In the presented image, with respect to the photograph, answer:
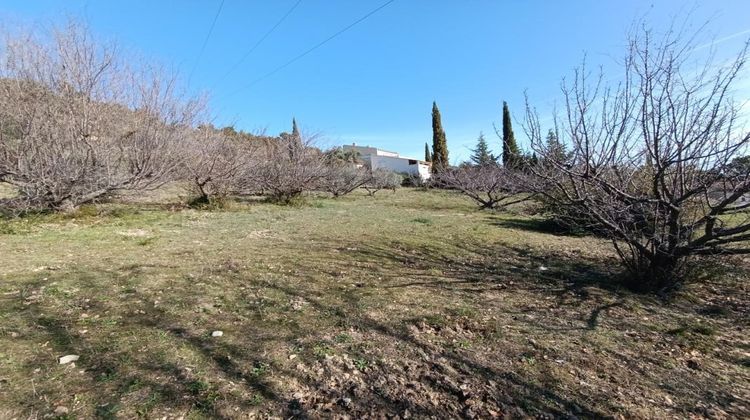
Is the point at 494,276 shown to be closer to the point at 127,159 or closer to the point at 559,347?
the point at 559,347

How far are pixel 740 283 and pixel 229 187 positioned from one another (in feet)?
43.2

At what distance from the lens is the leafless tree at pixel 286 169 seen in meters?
15.3

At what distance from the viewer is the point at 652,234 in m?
4.16

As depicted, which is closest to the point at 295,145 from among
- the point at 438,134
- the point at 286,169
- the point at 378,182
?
the point at 286,169

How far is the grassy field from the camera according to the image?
2.01 metres

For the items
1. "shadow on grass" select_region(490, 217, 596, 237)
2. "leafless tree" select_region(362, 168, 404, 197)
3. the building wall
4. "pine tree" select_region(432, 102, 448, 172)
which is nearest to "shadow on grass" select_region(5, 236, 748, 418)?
"shadow on grass" select_region(490, 217, 596, 237)

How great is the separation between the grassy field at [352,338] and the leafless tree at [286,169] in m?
9.89

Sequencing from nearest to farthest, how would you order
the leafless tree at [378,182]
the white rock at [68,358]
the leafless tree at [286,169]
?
the white rock at [68,358] → the leafless tree at [286,169] → the leafless tree at [378,182]

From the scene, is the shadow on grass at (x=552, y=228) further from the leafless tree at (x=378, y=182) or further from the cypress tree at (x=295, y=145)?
the leafless tree at (x=378, y=182)

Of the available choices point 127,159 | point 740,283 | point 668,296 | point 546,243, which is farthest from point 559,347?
point 127,159

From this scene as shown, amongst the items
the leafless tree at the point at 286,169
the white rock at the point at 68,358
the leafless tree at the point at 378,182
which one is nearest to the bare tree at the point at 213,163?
the leafless tree at the point at 286,169

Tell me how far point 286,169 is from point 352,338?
44.2ft

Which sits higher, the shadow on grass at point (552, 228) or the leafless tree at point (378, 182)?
the leafless tree at point (378, 182)

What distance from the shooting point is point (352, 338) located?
2.74 meters
